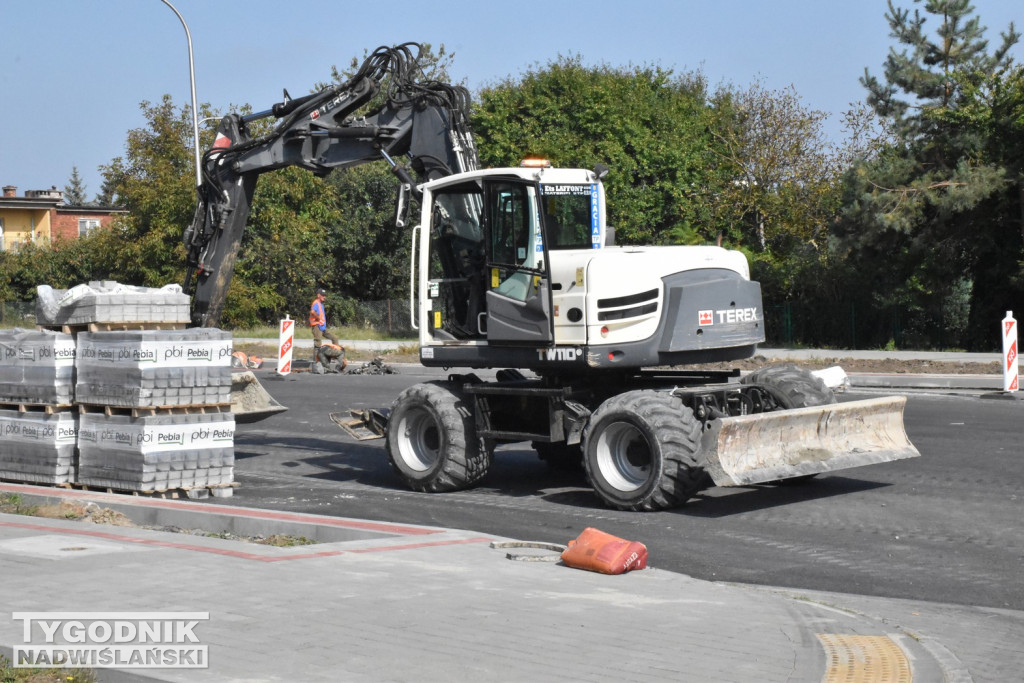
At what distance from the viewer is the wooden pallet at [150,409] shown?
11633 millimetres

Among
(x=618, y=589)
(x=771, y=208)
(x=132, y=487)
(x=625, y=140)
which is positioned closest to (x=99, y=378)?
(x=132, y=487)

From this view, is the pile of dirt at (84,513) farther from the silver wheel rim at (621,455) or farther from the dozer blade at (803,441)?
the dozer blade at (803,441)

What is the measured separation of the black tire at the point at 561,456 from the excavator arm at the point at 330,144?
323 centimetres

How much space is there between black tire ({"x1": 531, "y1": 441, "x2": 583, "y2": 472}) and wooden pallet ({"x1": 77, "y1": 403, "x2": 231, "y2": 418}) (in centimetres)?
343

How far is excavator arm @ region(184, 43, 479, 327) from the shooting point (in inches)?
542

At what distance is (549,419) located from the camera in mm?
11422

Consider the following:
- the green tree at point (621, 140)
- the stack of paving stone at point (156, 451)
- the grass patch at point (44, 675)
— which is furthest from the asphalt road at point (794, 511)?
the green tree at point (621, 140)

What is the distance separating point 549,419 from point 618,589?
416cm

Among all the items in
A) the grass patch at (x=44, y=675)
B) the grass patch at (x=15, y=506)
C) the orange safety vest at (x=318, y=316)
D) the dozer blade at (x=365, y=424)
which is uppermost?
the orange safety vest at (x=318, y=316)

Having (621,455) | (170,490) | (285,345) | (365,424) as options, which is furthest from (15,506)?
(285,345)

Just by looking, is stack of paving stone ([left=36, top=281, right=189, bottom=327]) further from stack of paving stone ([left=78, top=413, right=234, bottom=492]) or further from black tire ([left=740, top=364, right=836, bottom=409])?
black tire ([left=740, top=364, right=836, bottom=409])

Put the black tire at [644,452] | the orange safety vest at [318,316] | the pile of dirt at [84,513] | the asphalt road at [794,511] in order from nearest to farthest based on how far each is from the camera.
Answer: the asphalt road at [794,511], the pile of dirt at [84,513], the black tire at [644,452], the orange safety vest at [318,316]

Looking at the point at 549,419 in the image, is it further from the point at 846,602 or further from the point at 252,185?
the point at 252,185

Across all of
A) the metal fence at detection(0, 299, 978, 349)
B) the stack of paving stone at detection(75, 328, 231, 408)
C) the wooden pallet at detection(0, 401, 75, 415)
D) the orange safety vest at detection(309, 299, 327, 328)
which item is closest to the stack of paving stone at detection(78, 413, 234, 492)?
the stack of paving stone at detection(75, 328, 231, 408)
